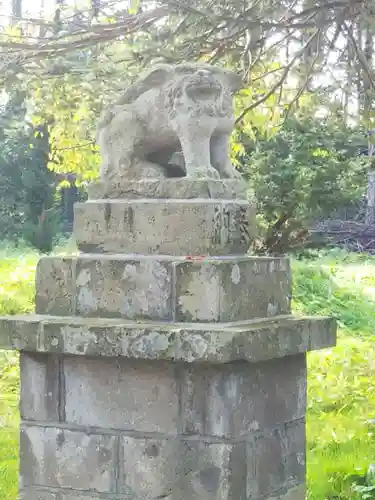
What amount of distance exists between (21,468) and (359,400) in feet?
17.4

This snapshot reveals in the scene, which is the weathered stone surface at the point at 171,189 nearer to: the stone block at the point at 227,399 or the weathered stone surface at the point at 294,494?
the stone block at the point at 227,399

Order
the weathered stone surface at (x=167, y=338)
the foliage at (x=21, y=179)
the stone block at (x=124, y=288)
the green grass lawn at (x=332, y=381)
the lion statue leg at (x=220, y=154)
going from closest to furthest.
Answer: the weathered stone surface at (x=167, y=338) → the stone block at (x=124, y=288) → the lion statue leg at (x=220, y=154) → the green grass lawn at (x=332, y=381) → the foliage at (x=21, y=179)

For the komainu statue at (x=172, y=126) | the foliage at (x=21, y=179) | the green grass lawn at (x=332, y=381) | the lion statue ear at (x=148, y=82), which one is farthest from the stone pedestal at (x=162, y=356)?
the foliage at (x=21, y=179)

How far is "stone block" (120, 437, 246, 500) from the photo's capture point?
377 centimetres

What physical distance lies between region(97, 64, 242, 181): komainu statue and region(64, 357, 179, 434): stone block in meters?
0.87

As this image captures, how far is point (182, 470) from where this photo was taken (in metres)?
3.83

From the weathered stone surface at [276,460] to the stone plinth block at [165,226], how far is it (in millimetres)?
831

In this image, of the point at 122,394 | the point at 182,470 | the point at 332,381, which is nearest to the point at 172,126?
the point at 122,394

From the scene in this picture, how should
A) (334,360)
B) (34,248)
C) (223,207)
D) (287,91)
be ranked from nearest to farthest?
1. (223,207)
2. (287,91)
3. (334,360)
4. (34,248)

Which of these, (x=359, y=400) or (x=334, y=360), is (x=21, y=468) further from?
(x=334, y=360)

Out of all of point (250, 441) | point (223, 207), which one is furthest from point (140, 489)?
point (223, 207)

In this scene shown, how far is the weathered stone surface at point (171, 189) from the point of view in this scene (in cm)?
400

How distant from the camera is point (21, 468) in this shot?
4.12 metres

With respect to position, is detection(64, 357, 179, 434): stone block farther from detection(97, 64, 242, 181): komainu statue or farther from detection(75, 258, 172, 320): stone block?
detection(97, 64, 242, 181): komainu statue
